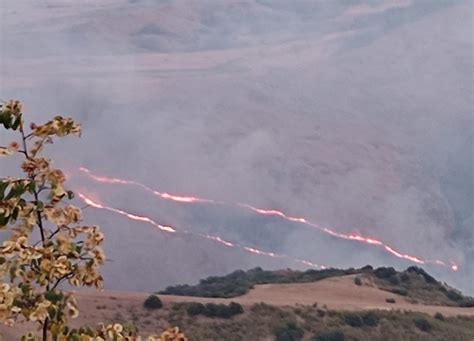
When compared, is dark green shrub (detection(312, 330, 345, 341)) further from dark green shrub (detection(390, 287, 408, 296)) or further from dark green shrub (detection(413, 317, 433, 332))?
dark green shrub (detection(390, 287, 408, 296))

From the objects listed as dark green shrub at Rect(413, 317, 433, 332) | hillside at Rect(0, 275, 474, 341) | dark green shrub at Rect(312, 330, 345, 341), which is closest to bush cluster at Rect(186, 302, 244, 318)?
hillside at Rect(0, 275, 474, 341)

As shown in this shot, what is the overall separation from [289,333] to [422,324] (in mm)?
4477

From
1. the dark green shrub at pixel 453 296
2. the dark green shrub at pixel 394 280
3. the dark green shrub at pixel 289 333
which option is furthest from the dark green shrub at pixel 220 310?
the dark green shrub at pixel 453 296

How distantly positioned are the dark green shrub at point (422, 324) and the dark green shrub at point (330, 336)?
9.74 ft

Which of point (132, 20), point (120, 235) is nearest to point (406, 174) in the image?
point (120, 235)

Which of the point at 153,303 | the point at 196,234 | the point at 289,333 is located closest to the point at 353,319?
the point at 289,333

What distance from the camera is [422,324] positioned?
23578 millimetres

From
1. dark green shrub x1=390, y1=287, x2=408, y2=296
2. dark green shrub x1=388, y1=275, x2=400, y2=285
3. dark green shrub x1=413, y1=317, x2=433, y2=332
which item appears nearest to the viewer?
dark green shrub x1=413, y1=317, x2=433, y2=332

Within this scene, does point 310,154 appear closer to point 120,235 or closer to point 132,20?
point 120,235

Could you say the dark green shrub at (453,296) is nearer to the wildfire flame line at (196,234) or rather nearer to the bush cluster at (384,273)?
the bush cluster at (384,273)

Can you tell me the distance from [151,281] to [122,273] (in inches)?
48.8

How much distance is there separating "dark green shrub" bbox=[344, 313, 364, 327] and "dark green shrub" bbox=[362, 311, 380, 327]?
0.46 ft

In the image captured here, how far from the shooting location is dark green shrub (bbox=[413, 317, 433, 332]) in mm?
23375

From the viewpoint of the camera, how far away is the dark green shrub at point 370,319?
23078 mm
